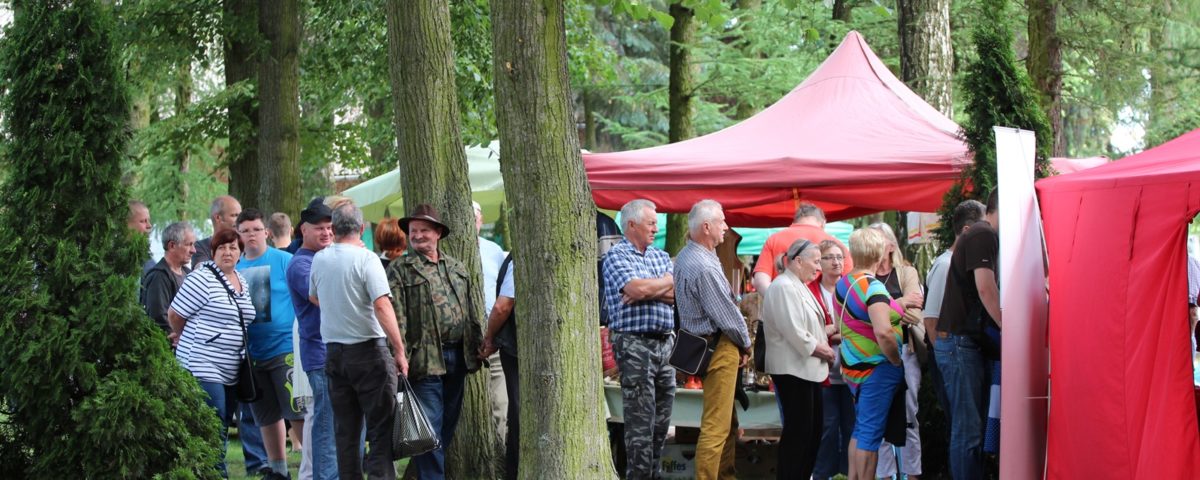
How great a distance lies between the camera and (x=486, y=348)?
7859mm

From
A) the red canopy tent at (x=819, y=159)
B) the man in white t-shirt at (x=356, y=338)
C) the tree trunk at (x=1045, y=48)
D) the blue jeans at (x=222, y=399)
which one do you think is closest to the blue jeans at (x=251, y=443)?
the blue jeans at (x=222, y=399)

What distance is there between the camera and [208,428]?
22.4ft

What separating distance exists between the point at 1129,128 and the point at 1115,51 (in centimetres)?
1104

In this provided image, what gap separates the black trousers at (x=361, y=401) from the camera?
7070mm

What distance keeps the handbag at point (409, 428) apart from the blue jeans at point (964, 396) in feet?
9.74

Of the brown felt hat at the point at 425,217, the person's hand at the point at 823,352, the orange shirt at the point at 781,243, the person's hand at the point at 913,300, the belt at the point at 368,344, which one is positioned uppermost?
the brown felt hat at the point at 425,217

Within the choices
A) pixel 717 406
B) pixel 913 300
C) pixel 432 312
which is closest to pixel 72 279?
pixel 432 312

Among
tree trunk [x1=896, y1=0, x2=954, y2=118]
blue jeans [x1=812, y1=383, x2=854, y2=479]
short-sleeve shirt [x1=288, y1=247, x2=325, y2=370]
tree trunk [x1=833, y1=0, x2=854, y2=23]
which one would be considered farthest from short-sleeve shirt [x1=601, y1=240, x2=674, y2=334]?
tree trunk [x1=833, y1=0, x2=854, y2=23]

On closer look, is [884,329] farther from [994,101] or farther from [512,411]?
[512,411]

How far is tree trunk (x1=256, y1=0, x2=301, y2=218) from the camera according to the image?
13.4 m

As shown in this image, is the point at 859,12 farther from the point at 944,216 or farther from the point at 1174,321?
the point at 1174,321

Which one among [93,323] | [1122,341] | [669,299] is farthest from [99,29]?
[1122,341]

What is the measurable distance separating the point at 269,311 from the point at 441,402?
5.22ft

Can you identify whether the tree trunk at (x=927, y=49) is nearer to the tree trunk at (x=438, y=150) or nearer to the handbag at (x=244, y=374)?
the tree trunk at (x=438, y=150)
